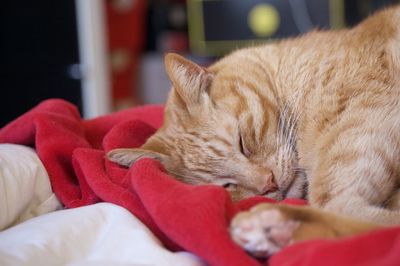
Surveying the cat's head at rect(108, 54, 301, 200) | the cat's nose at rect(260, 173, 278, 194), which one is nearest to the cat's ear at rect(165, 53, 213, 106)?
the cat's head at rect(108, 54, 301, 200)

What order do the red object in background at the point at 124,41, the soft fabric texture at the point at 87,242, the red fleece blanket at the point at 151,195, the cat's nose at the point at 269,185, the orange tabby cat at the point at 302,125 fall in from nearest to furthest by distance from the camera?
the red fleece blanket at the point at 151,195
the soft fabric texture at the point at 87,242
the orange tabby cat at the point at 302,125
the cat's nose at the point at 269,185
the red object in background at the point at 124,41

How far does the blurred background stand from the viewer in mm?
2922

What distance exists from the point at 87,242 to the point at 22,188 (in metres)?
0.26

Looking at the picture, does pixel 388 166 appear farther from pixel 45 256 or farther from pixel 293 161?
pixel 45 256

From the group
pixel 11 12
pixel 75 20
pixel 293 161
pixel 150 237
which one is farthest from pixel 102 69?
pixel 150 237

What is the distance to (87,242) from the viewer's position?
38.7 inches

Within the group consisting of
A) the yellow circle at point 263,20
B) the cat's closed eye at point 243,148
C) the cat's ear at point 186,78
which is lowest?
the cat's closed eye at point 243,148

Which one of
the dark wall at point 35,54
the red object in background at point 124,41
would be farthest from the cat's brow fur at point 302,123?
the red object in background at point 124,41

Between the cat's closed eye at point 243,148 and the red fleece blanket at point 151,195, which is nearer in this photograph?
the red fleece blanket at point 151,195

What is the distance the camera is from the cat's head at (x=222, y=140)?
3.93ft

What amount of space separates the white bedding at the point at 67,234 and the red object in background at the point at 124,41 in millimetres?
2753

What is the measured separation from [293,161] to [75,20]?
7.66 feet

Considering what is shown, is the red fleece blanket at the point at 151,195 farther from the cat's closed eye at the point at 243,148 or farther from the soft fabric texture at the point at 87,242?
the cat's closed eye at the point at 243,148

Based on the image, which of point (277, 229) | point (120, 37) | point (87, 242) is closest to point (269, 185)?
point (277, 229)
